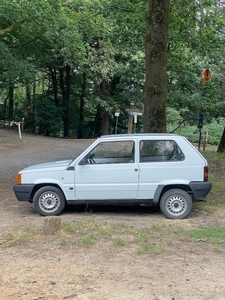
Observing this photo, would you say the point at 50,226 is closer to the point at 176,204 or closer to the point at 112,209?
the point at 112,209

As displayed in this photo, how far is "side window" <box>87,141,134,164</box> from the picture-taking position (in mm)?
6664

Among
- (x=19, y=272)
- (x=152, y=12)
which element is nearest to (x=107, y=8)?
(x=152, y=12)

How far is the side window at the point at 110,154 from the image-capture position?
6.66 meters

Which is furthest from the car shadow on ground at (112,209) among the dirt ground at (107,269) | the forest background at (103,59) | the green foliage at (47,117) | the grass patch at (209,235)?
the green foliage at (47,117)

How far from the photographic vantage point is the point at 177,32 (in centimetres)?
1227

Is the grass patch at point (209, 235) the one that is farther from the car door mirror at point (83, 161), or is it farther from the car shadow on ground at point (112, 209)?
the car door mirror at point (83, 161)

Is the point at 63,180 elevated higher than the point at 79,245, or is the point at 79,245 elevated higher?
the point at 63,180

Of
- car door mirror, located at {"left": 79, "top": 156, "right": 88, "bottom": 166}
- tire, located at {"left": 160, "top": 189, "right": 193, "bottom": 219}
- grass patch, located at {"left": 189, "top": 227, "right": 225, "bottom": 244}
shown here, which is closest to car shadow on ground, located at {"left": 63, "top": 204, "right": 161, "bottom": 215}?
tire, located at {"left": 160, "top": 189, "right": 193, "bottom": 219}

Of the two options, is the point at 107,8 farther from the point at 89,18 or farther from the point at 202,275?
the point at 202,275

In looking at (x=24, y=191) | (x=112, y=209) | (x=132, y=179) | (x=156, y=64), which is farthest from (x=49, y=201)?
(x=156, y=64)

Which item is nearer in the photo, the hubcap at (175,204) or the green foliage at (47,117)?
the hubcap at (175,204)

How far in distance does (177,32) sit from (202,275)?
1010 centimetres

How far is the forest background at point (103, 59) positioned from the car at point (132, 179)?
5308 mm

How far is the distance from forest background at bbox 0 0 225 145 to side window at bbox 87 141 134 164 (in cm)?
498
